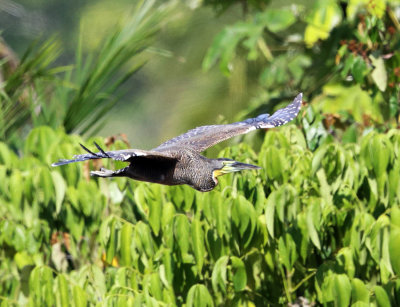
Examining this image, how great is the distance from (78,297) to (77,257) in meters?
0.90

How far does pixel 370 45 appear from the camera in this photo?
572 centimetres

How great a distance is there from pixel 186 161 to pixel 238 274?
2.46ft

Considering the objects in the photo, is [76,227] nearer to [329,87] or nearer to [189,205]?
[189,205]

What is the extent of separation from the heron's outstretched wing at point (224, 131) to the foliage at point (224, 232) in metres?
0.24

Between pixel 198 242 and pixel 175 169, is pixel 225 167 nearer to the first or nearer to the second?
pixel 175 169

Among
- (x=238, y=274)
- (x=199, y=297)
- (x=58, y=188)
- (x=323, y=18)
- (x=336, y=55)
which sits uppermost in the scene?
(x=323, y=18)

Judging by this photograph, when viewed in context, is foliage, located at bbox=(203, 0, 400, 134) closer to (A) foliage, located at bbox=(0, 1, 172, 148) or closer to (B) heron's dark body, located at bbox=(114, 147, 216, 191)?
(A) foliage, located at bbox=(0, 1, 172, 148)

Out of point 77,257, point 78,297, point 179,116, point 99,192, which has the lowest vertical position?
point 78,297

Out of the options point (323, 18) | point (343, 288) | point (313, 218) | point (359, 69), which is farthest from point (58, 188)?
point (323, 18)

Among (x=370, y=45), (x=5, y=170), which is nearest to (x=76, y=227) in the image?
(x=5, y=170)

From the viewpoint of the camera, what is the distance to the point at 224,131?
395 centimetres

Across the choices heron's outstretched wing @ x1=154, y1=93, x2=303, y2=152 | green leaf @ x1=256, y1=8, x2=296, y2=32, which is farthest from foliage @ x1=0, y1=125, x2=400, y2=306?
green leaf @ x1=256, y1=8, x2=296, y2=32

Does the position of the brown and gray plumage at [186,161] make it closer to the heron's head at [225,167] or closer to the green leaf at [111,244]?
the heron's head at [225,167]

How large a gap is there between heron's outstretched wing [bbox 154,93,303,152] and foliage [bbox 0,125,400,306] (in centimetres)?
24
